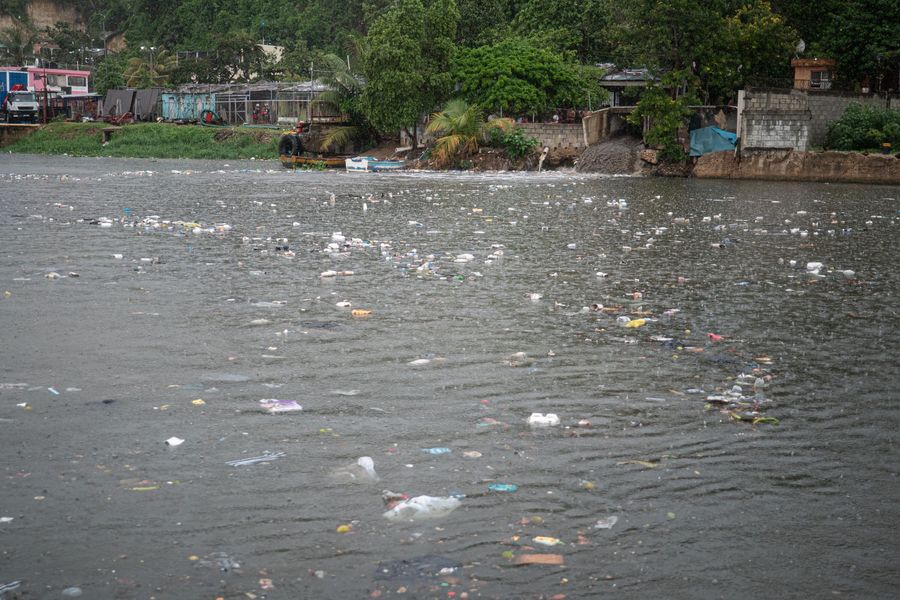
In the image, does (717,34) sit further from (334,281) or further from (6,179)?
(334,281)

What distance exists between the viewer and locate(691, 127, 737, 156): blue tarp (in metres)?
Answer: 31.2

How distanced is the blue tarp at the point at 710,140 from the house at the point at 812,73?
273 cm

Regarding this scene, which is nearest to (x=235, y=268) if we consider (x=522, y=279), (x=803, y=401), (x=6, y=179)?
(x=522, y=279)

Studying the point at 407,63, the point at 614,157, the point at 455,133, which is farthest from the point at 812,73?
the point at 407,63

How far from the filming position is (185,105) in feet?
181

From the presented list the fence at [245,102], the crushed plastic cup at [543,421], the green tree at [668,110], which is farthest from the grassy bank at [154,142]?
the crushed plastic cup at [543,421]

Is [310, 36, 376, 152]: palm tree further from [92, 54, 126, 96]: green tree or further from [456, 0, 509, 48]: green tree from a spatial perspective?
[92, 54, 126, 96]: green tree

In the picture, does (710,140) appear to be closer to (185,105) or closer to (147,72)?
(185,105)

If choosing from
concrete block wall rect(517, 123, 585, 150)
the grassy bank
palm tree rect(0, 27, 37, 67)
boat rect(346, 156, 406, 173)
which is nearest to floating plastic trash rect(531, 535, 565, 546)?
boat rect(346, 156, 406, 173)

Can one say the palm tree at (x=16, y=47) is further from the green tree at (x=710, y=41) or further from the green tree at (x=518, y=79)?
the green tree at (x=710, y=41)

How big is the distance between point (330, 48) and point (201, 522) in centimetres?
6124

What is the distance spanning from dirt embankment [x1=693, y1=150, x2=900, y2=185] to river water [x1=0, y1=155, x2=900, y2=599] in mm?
18790

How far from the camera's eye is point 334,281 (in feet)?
30.3

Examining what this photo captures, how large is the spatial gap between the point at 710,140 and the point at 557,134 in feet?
20.1
